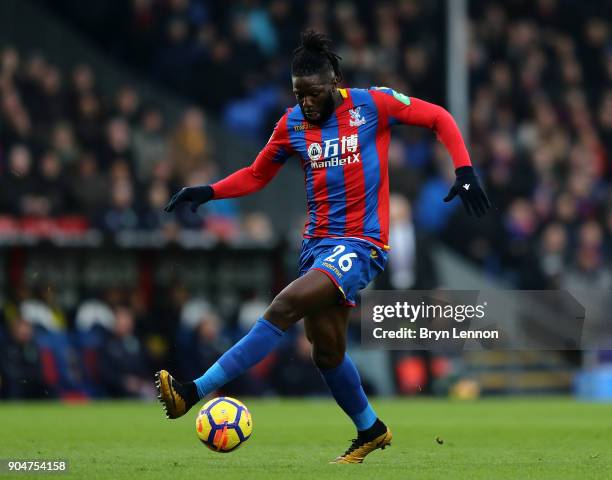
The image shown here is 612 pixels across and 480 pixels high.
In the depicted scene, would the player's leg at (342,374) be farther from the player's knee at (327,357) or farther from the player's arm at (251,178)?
the player's arm at (251,178)

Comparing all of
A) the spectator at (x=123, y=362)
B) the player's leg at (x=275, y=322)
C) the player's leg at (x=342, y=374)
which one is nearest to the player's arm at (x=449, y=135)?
the player's leg at (x=275, y=322)

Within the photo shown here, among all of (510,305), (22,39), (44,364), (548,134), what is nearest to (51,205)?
(44,364)

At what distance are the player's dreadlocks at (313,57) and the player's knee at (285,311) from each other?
1.25m

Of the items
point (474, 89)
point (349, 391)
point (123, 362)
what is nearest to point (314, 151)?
point (349, 391)

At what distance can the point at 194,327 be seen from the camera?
17406 millimetres

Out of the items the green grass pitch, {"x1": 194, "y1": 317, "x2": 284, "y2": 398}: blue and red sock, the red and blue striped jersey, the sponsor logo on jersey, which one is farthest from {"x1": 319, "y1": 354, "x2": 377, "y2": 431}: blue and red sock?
the sponsor logo on jersey

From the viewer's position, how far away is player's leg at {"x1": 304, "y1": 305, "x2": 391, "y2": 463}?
26.2ft

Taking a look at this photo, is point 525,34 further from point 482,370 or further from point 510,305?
point 510,305

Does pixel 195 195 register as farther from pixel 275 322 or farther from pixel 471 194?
pixel 471 194

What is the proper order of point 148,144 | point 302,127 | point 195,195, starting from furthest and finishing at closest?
point 148,144 < point 195,195 < point 302,127

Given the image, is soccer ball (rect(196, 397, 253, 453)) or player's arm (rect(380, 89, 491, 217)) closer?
player's arm (rect(380, 89, 491, 217))

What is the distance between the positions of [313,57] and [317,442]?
3.18 meters

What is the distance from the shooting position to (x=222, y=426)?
7789mm

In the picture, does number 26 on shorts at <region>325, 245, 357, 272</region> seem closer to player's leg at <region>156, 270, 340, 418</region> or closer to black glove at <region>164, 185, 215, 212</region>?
player's leg at <region>156, 270, 340, 418</region>
